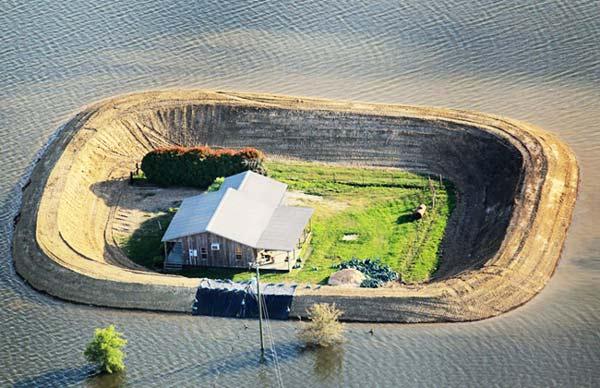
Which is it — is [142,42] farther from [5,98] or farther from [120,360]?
[120,360]

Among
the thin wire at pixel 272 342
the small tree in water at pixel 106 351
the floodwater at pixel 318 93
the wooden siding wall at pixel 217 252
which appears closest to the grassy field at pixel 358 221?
the wooden siding wall at pixel 217 252

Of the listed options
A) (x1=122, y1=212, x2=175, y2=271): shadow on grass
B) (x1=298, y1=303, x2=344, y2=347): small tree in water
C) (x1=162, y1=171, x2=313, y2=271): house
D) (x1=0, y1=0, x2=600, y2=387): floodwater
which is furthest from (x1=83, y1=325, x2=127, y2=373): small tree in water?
(x1=162, y1=171, x2=313, y2=271): house

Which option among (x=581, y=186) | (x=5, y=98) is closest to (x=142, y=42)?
(x=5, y=98)

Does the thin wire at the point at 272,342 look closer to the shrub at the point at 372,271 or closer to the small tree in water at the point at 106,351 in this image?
the shrub at the point at 372,271

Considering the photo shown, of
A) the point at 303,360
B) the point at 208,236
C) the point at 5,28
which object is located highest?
the point at 5,28

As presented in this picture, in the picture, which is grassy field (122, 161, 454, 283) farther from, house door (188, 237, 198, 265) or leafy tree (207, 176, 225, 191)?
leafy tree (207, 176, 225, 191)

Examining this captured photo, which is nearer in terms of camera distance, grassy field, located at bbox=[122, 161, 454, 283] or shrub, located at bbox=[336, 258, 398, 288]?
shrub, located at bbox=[336, 258, 398, 288]
